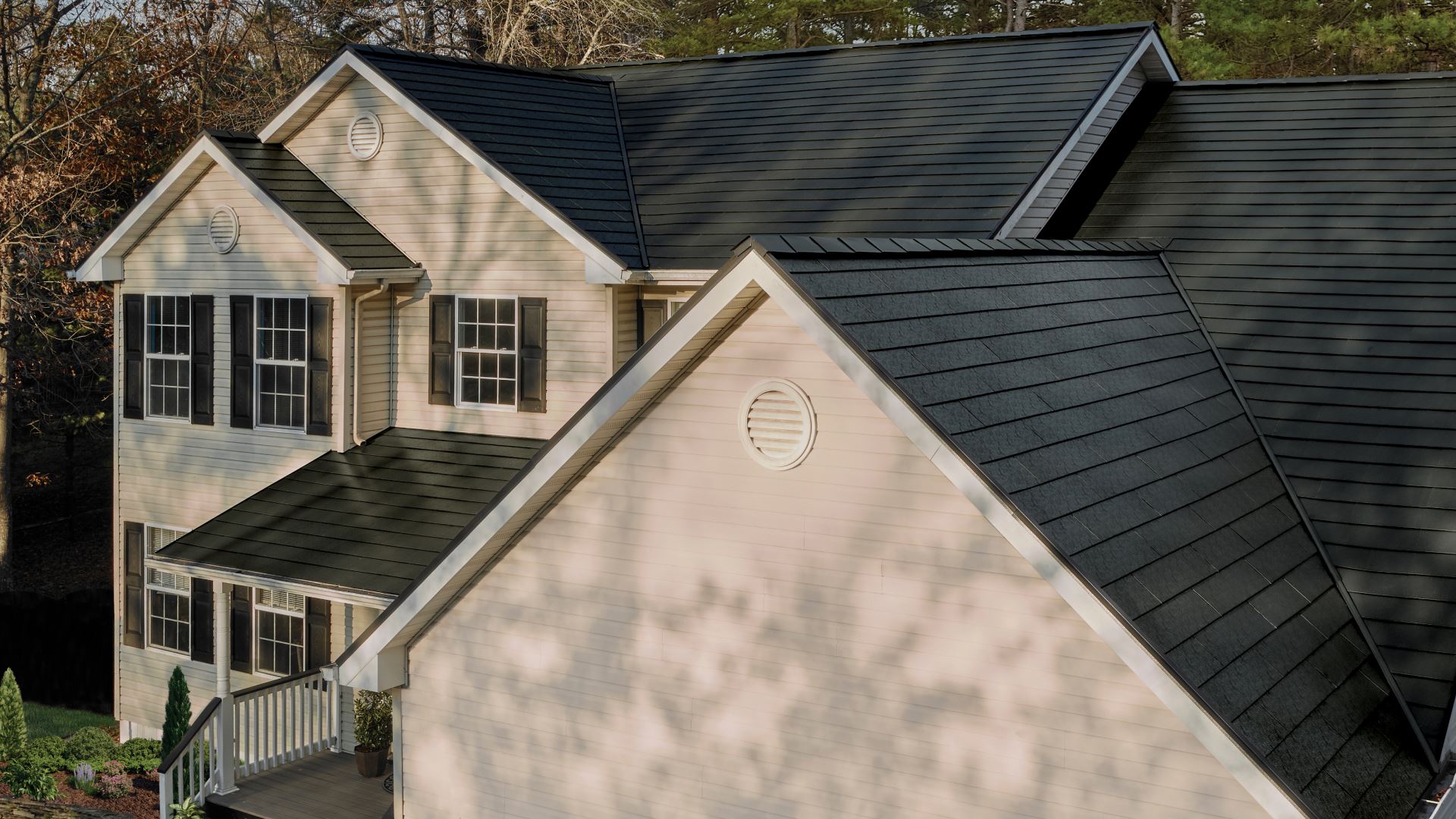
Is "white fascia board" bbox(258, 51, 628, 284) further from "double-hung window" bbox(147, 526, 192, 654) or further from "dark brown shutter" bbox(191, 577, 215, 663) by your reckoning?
"dark brown shutter" bbox(191, 577, 215, 663)

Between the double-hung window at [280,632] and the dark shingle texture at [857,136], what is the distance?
5.95 m

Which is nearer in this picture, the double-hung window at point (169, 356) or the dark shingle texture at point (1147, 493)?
the dark shingle texture at point (1147, 493)

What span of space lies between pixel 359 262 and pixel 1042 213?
7460mm

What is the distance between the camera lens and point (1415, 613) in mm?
10000

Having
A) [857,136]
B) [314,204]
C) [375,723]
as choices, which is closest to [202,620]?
[375,723]

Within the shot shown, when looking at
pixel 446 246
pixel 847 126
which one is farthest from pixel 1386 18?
pixel 446 246

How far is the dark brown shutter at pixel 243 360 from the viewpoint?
669 inches

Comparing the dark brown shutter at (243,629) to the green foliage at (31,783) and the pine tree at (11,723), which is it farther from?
the pine tree at (11,723)

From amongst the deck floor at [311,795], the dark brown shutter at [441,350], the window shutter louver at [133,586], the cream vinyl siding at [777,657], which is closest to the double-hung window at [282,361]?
the dark brown shutter at [441,350]

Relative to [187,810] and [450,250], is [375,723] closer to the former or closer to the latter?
[187,810]

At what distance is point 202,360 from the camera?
693 inches

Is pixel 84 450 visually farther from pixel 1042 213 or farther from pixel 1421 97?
pixel 1421 97

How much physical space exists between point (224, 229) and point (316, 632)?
16.1 ft

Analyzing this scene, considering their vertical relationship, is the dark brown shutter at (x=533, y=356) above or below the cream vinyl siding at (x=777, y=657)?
above
